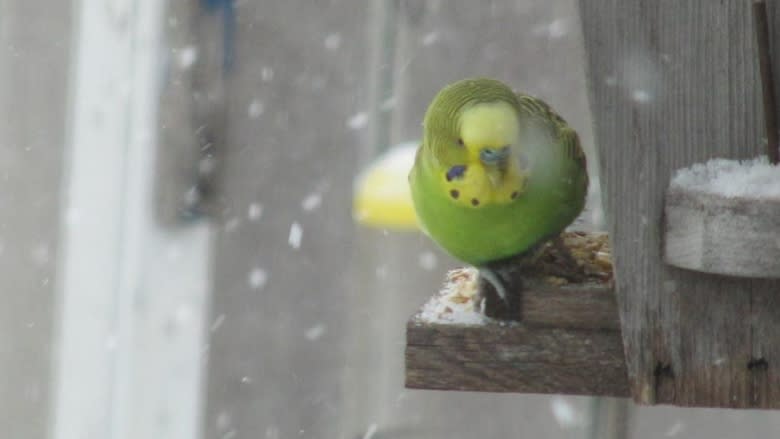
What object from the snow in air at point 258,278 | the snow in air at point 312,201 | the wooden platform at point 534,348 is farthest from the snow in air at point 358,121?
the wooden platform at point 534,348

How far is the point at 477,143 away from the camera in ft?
4.32

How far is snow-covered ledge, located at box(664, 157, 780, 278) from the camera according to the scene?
3.67ft

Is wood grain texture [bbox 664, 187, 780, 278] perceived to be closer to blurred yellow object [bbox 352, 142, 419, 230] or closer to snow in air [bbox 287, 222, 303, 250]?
blurred yellow object [bbox 352, 142, 419, 230]

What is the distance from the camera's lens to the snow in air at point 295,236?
2.92m

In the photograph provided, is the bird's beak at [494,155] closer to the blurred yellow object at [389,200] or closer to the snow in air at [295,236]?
the blurred yellow object at [389,200]

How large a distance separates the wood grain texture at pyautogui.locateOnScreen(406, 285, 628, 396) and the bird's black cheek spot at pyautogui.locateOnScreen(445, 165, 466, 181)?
151 mm

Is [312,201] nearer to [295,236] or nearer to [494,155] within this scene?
[295,236]

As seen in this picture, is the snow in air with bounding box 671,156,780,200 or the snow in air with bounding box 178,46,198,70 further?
the snow in air with bounding box 178,46,198,70

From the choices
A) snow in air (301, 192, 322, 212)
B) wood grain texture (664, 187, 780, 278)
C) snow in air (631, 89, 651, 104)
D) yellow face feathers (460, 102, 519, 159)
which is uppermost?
snow in air (631, 89, 651, 104)

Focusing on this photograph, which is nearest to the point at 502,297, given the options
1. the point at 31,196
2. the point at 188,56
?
the point at 188,56

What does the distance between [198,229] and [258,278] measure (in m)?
0.19

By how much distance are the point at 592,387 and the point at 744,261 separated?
26 cm

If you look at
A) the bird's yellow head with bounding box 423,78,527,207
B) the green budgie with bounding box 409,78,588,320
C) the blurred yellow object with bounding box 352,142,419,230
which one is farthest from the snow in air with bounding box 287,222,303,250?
the bird's yellow head with bounding box 423,78,527,207

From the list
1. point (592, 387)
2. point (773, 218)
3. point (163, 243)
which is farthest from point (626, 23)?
point (163, 243)
